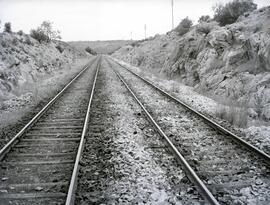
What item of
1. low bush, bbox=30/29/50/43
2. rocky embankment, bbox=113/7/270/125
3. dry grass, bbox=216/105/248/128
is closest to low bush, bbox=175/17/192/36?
rocky embankment, bbox=113/7/270/125

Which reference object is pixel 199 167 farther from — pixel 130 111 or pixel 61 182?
pixel 130 111

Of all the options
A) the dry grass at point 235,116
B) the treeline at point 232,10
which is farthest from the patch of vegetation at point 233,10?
the dry grass at point 235,116

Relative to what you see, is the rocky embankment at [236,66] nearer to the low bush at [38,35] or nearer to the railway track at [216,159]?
the railway track at [216,159]

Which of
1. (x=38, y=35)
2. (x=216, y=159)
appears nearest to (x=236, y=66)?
(x=216, y=159)

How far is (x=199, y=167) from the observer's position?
217 inches

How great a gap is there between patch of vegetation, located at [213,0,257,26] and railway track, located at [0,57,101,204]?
16.0 meters

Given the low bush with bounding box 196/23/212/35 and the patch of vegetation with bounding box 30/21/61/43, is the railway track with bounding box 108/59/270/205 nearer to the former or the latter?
the low bush with bounding box 196/23/212/35

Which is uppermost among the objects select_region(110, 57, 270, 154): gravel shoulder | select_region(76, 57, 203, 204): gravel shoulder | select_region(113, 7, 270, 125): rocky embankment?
select_region(113, 7, 270, 125): rocky embankment

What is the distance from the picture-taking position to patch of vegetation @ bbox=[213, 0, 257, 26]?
20484 millimetres

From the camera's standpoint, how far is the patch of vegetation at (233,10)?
2048 centimetres

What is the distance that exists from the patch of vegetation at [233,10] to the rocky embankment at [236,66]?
1.18 meters

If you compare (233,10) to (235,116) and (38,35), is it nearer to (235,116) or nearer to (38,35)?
(235,116)

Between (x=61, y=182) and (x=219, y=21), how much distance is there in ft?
66.0

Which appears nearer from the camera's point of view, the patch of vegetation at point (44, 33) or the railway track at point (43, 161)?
the railway track at point (43, 161)
